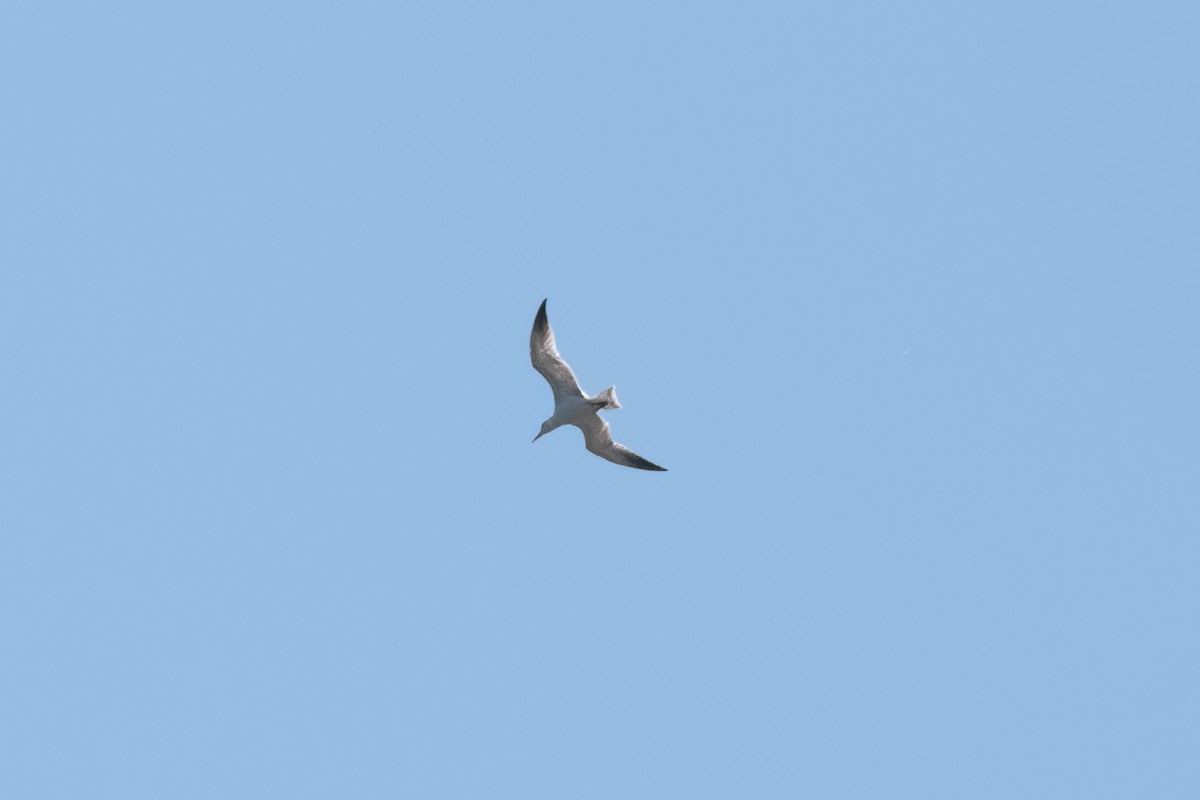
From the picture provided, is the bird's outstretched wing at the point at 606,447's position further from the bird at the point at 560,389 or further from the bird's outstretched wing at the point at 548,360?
the bird's outstretched wing at the point at 548,360

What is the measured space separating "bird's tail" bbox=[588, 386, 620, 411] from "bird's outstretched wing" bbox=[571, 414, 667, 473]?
1.79 metres

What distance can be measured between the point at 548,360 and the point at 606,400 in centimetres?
236

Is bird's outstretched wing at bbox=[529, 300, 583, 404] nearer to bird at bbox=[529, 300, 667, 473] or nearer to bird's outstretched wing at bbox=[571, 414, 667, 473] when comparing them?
bird at bbox=[529, 300, 667, 473]

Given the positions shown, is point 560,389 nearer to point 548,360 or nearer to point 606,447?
point 548,360

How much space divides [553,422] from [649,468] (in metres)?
3.31

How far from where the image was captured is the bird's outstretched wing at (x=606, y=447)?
47.9 meters

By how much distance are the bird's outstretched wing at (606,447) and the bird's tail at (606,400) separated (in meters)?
1.79

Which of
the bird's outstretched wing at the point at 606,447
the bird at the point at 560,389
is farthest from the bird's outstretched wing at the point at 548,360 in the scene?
the bird's outstretched wing at the point at 606,447

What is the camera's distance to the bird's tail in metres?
45.4

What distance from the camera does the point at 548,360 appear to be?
4669 centimetres

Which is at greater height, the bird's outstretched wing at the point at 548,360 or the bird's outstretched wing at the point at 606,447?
the bird's outstretched wing at the point at 548,360

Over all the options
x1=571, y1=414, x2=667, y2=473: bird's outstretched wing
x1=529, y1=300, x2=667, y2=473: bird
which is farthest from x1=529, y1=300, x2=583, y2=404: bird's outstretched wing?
x1=571, y1=414, x2=667, y2=473: bird's outstretched wing

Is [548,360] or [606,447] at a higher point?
[548,360]

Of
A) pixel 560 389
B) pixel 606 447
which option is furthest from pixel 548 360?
pixel 606 447
